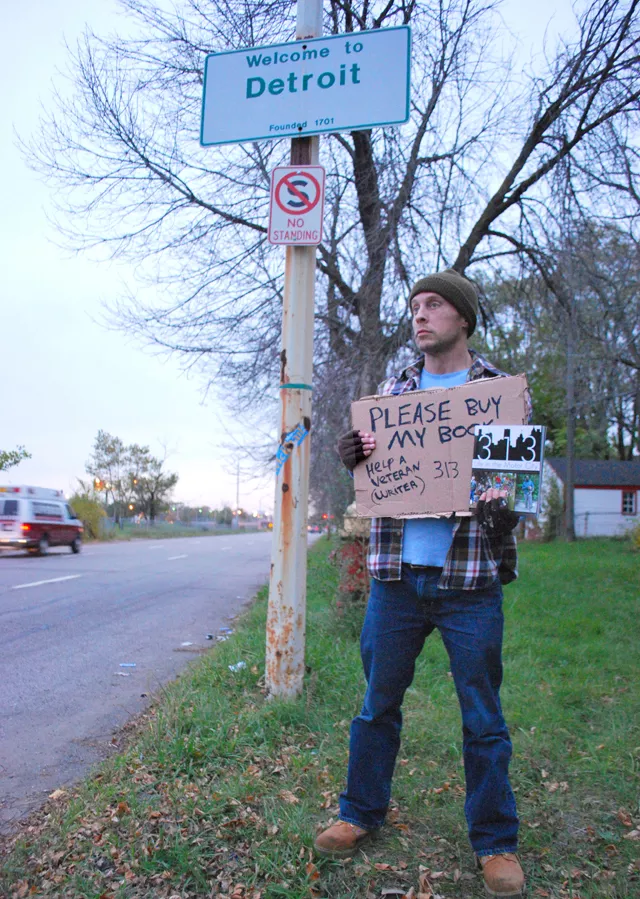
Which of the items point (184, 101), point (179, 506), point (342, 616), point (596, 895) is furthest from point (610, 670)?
point (179, 506)

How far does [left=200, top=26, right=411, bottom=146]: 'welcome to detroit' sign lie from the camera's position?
411cm

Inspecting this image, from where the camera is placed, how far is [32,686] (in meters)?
5.57

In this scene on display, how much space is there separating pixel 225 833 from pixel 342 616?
3.89 meters

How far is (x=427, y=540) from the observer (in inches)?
104

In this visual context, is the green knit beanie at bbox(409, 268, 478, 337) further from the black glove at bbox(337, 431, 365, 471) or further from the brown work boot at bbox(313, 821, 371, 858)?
the brown work boot at bbox(313, 821, 371, 858)

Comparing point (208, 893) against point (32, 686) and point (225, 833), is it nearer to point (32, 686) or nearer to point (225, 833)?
point (225, 833)

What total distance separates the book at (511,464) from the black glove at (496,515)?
0.9 inches

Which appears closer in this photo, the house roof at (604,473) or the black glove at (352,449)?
the black glove at (352,449)

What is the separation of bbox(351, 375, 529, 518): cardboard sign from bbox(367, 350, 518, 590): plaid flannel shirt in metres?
0.05

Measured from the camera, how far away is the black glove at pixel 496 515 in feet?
7.98

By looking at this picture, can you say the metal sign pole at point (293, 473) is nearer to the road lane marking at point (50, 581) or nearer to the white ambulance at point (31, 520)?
the road lane marking at point (50, 581)

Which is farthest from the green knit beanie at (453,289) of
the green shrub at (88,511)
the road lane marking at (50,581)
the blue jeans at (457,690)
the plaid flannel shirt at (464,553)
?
the green shrub at (88,511)

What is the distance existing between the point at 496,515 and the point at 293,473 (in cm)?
199

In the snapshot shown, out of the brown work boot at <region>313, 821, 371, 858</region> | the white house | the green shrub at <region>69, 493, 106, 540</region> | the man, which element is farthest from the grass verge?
the white house
